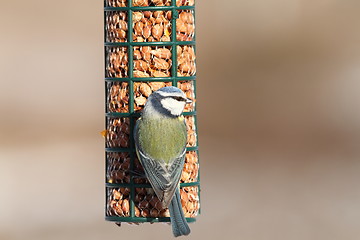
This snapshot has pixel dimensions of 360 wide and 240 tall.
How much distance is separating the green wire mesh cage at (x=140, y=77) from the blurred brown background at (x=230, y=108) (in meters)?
4.52

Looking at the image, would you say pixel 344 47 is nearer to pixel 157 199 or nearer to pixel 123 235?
pixel 123 235

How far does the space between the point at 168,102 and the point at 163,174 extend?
39cm

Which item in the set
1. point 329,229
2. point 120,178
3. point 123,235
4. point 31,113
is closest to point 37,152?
point 31,113

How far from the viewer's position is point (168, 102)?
5.27 meters

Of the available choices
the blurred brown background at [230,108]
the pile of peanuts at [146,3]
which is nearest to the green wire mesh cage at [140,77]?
the pile of peanuts at [146,3]

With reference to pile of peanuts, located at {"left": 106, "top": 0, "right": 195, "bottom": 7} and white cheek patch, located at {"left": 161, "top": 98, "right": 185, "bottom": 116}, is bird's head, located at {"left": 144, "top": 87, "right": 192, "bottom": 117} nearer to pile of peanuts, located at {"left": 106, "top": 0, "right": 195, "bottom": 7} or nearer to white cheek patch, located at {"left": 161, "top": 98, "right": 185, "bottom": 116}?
white cheek patch, located at {"left": 161, "top": 98, "right": 185, "bottom": 116}

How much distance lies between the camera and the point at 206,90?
Result: 36.3ft

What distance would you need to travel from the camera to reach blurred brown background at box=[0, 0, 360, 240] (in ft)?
34.5

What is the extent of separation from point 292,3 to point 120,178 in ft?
20.7

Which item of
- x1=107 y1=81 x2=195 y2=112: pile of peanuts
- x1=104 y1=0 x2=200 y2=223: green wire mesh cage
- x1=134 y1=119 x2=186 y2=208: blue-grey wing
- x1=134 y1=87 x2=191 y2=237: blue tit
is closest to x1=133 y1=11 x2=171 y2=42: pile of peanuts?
x1=104 y1=0 x2=200 y2=223: green wire mesh cage

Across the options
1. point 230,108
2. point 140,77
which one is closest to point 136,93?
point 140,77

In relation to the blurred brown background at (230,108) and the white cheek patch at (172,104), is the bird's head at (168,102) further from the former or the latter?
the blurred brown background at (230,108)

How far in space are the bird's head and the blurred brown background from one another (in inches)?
197

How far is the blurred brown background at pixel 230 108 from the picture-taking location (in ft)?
34.5
